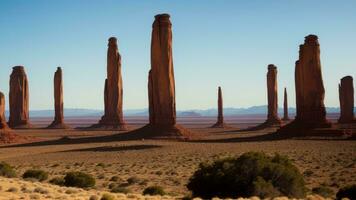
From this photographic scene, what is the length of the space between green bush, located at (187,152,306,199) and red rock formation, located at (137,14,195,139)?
30722 millimetres

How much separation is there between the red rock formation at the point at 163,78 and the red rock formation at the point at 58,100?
3729cm

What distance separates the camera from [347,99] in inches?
2899

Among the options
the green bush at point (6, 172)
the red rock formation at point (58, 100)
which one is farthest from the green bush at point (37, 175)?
the red rock formation at point (58, 100)

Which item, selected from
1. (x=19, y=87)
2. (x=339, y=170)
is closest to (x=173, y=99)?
(x=339, y=170)

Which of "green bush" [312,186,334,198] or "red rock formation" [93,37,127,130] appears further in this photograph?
"red rock formation" [93,37,127,130]

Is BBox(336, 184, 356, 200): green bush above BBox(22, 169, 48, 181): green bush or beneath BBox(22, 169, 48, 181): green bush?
beneath

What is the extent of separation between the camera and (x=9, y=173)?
23.9 metres

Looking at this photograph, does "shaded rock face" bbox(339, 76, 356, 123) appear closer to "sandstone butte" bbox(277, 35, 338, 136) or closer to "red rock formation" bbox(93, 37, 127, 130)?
"sandstone butte" bbox(277, 35, 338, 136)

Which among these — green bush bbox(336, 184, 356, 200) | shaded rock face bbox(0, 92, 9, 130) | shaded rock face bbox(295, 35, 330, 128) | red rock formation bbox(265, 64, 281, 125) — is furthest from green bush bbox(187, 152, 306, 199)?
red rock formation bbox(265, 64, 281, 125)

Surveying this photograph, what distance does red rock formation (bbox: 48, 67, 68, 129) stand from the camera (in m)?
84.6

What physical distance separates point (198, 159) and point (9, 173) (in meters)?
13.5

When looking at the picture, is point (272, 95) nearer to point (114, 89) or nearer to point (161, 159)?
point (114, 89)

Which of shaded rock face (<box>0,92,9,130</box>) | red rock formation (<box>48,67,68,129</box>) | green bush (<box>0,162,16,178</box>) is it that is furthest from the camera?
red rock formation (<box>48,67,68,129</box>)

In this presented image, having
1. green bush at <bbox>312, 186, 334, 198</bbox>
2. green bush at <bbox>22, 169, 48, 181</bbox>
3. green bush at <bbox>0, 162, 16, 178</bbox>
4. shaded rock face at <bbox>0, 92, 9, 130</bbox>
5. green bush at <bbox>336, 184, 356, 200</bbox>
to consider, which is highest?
shaded rock face at <bbox>0, 92, 9, 130</bbox>
